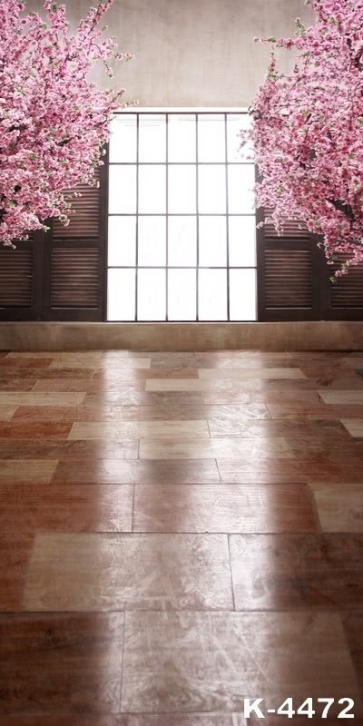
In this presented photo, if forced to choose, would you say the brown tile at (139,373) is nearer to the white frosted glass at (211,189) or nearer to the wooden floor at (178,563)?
the wooden floor at (178,563)

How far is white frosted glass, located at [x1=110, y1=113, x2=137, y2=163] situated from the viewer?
474 centimetres

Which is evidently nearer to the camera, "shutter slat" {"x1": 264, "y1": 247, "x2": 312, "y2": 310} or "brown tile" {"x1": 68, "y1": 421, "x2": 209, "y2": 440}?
"brown tile" {"x1": 68, "y1": 421, "x2": 209, "y2": 440}

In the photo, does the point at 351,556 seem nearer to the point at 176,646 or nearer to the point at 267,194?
the point at 176,646

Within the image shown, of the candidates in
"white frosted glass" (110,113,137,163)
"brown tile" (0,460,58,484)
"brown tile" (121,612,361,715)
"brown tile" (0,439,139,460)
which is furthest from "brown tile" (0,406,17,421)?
"white frosted glass" (110,113,137,163)

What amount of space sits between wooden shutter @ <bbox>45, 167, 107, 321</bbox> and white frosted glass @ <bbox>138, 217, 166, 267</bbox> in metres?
0.38

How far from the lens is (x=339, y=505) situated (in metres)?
1.66

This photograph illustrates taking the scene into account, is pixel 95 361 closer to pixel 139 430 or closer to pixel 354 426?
pixel 139 430

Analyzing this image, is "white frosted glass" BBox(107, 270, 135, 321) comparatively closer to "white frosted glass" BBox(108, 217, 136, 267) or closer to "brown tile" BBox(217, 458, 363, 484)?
"white frosted glass" BBox(108, 217, 136, 267)

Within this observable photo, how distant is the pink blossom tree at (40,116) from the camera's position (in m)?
3.04

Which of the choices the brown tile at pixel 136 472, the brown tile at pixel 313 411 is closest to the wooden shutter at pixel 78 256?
the brown tile at pixel 313 411

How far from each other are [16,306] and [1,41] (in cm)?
204

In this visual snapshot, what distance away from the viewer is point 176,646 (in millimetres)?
1083

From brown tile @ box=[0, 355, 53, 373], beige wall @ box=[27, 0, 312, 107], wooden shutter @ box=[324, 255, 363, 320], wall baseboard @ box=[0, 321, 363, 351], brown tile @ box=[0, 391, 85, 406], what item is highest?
beige wall @ box=[27, 0, 312, 107]

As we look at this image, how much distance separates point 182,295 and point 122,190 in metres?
1.10
